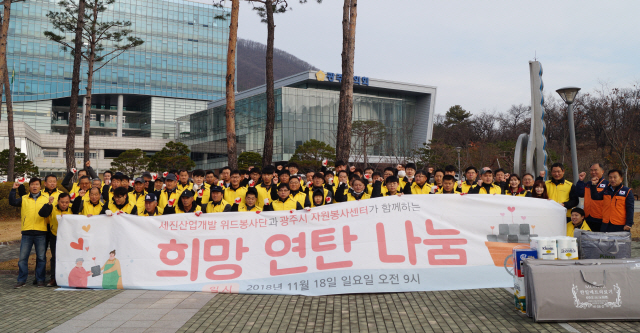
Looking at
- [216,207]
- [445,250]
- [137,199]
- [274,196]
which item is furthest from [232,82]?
[445,250]

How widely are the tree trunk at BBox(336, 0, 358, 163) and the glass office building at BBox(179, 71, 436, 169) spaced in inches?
1055

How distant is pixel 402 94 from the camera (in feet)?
199

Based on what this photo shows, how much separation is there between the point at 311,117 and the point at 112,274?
42411mm

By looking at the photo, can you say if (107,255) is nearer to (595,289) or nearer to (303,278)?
(303,278)

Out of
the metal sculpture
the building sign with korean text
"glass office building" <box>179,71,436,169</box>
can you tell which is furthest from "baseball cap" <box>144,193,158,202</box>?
the building sign with korean text

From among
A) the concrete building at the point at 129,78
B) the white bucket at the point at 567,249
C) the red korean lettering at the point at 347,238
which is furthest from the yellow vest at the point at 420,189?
the concrete building at the point at 129,78

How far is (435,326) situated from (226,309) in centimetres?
264

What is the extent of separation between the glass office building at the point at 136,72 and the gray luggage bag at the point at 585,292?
79.3m

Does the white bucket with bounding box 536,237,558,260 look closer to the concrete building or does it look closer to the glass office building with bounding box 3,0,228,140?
the concrete building

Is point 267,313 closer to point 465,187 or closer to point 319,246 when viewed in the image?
point 319,246

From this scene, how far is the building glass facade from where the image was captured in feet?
156

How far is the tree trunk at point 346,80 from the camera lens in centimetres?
1420

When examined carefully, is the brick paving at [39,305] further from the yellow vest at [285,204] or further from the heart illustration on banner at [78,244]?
the yellow vest at [285,204]

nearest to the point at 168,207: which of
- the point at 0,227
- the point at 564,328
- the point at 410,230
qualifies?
the point at 410,230
